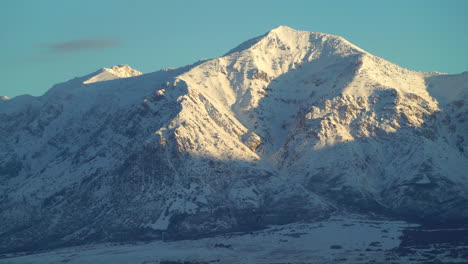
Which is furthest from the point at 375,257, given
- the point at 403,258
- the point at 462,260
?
the point at 462,260

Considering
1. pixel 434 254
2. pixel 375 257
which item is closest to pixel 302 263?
pixel 375 257

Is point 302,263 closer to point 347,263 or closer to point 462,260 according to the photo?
point 347,263

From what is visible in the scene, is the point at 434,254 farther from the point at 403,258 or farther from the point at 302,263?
the point at 302,263

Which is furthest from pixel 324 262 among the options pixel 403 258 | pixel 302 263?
pixel 403 258

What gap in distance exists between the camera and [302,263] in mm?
199375

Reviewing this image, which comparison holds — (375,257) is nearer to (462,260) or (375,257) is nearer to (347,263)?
(347,263)

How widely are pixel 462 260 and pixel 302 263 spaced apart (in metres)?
37.4

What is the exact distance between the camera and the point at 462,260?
618 feet

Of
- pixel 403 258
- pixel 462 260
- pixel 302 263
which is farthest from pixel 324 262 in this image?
pixel 462 260

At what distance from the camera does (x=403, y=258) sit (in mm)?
196375

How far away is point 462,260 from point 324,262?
32.1 metres

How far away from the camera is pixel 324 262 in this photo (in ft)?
651

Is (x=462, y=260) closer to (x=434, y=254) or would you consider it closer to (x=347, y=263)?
(x=434, y=254)

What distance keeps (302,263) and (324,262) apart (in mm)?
5322
